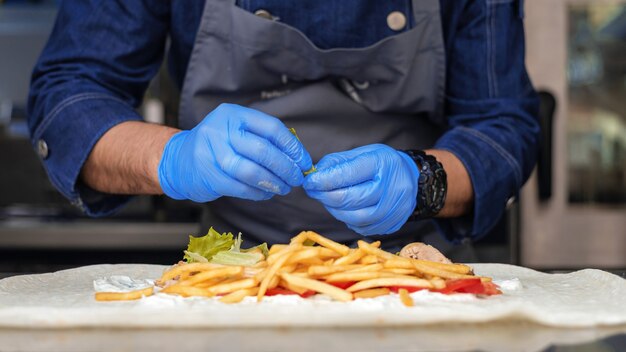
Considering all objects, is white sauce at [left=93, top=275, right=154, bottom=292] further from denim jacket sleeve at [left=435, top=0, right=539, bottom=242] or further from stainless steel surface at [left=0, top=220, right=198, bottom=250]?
stainless steel surface at [left=0, top=220, right=198, bottom=250]

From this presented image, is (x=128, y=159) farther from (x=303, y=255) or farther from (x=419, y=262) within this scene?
(x=419, y=262)

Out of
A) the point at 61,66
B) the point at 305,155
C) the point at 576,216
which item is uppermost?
the point at 61,66

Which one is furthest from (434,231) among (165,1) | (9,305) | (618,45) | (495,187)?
(618,45)

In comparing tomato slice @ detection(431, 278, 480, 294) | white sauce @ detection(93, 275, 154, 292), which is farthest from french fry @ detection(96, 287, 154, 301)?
tomato slice @ detection(431, 278, 480, 294)

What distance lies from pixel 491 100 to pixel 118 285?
982mm

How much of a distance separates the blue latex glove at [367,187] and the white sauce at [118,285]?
0.32 meters

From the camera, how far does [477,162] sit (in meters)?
1.71

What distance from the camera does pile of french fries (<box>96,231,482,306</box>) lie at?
1145 millimetres

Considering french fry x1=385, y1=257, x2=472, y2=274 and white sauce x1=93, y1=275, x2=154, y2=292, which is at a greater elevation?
french fry x1=385, y1=257, x2=472, y2=274

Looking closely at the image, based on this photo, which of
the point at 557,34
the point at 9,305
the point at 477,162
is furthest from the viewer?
the point at 557,34

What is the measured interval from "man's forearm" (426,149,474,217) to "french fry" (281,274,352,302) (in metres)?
0.59

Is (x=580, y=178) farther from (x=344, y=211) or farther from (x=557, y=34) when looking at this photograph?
(x=344, y=211)

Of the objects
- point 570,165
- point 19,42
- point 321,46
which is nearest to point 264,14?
point 321,46

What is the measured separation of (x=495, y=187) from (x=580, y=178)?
200cm
